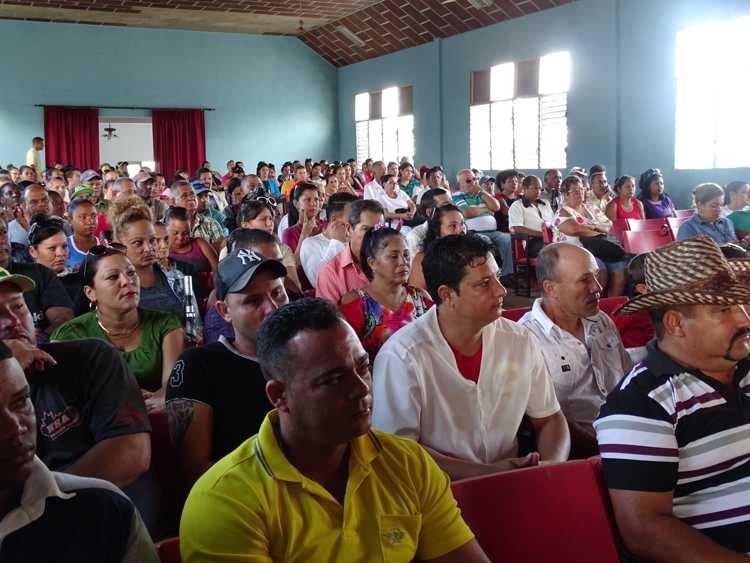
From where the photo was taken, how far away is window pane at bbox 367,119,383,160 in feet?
55.9

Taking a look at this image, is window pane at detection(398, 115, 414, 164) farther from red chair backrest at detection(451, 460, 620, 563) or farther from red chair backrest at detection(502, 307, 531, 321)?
red chair backrest at detection(451, 460, 620, 563)

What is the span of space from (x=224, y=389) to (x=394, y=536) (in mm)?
876

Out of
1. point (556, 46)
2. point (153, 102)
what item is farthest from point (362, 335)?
point (153, 102)

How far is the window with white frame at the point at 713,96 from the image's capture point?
9.31 metres

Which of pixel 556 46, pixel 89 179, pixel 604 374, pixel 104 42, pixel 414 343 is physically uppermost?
pixel 104 42

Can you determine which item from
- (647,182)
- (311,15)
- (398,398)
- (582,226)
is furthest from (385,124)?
(398,398)

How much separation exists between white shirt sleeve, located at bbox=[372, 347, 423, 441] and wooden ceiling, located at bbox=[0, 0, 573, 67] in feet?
36.8

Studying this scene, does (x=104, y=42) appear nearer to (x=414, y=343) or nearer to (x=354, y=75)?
(x=354, y=75)

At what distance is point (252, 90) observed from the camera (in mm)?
17594

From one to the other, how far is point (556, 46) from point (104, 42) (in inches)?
372

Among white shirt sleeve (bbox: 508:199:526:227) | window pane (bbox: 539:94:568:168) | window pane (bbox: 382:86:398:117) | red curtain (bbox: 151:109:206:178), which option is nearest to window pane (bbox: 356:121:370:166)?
window pane (bbox: 382:86:398:117)

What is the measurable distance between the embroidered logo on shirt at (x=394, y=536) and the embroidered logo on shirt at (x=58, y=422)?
0.91 metres

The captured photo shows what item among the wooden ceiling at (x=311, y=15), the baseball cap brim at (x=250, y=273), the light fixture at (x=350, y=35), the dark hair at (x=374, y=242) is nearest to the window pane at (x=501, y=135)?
the wooden ceiling at (x=311, y=15)

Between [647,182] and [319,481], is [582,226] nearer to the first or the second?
[647,182]
